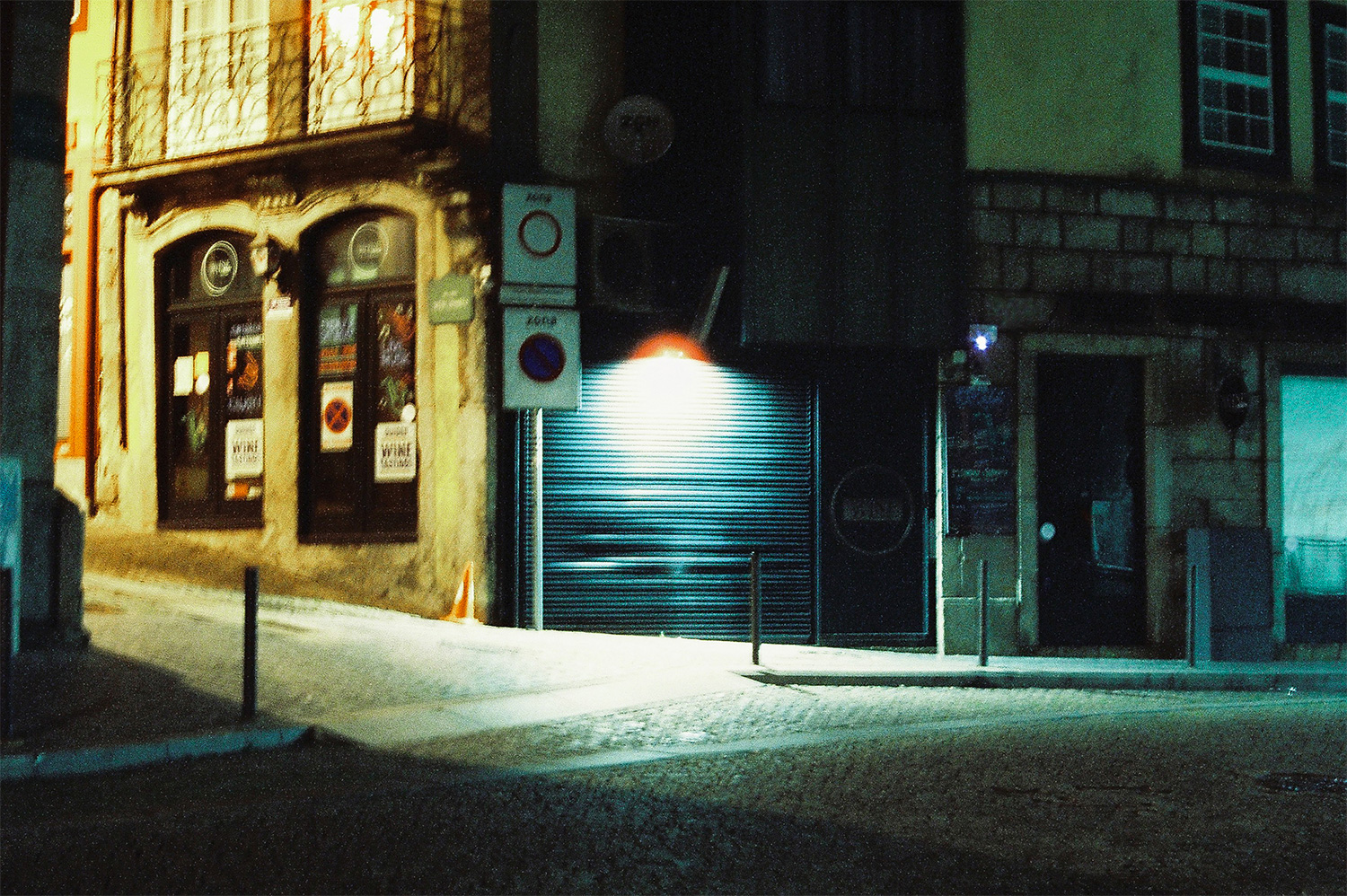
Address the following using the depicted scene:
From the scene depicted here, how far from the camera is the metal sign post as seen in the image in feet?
44.3

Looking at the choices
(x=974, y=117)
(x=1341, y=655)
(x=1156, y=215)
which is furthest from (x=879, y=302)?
(x=1341, y=655)

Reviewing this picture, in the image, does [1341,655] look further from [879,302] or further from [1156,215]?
[879,302]

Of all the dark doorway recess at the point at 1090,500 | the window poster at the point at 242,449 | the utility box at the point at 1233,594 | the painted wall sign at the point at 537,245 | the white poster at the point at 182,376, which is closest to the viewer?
the painted wall sign at the point at 537,245

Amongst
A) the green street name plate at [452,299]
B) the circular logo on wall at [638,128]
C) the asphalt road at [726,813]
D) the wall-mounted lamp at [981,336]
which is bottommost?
the asphalt road at [726,813]

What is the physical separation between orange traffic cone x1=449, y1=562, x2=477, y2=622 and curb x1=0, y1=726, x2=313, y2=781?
4839mm

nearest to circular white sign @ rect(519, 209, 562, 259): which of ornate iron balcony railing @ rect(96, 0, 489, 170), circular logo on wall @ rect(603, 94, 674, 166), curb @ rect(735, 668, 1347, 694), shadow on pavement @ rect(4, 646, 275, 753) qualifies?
ornate iron balcony railing @ rect(96, 0, 489, 170)

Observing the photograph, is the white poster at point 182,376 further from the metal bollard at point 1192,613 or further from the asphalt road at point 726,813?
the metal bollard at point 1192,613

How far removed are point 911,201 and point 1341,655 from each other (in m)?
7.20

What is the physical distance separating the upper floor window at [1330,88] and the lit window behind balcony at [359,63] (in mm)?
10332

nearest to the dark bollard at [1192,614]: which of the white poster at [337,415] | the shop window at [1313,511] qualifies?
the shop window at [1313,511]

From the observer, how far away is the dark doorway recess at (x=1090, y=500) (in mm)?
14922

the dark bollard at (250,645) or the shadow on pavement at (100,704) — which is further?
the dark bollard at (250,645)

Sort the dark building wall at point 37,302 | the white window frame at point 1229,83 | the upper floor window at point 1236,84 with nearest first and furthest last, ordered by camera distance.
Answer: the dark building wall at point 37,302 → the upper floor window at point 1236,84 → the white window frame at point 1229,83

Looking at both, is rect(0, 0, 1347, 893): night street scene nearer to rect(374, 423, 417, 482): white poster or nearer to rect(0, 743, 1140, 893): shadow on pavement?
rect(374, 423, 417, 482): white poster
